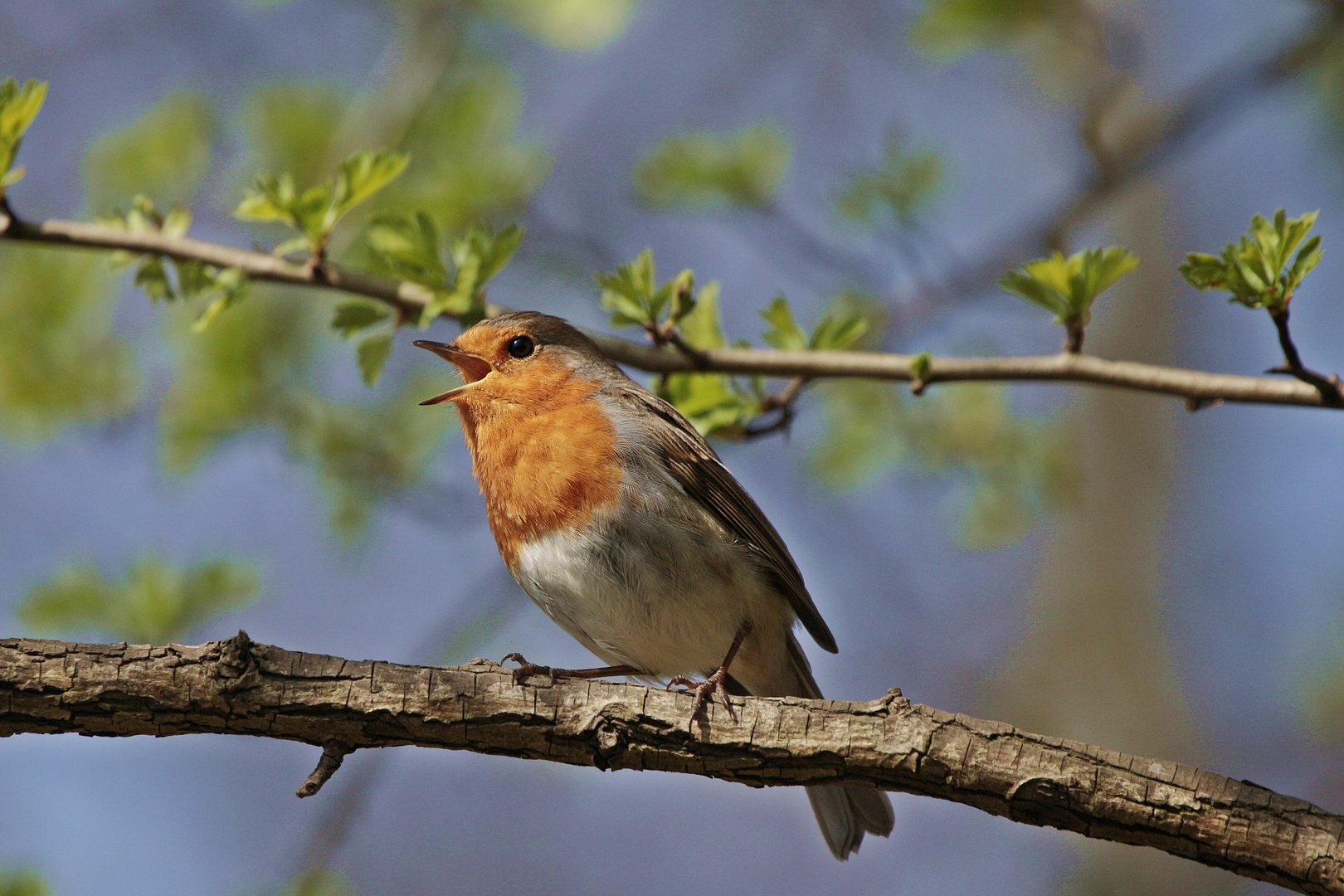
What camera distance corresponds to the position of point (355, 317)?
4.45m

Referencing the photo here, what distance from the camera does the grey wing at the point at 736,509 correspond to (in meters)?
4.64

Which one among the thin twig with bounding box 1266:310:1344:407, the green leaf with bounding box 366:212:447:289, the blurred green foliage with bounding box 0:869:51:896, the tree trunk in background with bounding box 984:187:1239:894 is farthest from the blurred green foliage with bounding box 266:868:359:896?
the tree trunk in background with bounding box 984:187:1239:894

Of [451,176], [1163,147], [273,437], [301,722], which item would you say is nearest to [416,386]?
[273,437]

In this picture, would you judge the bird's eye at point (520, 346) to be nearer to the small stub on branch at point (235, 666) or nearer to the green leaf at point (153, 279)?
the green leaf at point (153, 279)

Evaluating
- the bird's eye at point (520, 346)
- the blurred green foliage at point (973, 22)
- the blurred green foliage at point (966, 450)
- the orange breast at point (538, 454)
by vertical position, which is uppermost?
the blurred green foliage at point (973, 22)

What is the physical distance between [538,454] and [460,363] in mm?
860

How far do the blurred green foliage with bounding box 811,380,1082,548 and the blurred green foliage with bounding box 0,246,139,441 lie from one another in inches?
164

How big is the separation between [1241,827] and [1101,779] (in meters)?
0.38

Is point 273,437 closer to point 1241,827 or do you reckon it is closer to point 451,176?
point 451,176

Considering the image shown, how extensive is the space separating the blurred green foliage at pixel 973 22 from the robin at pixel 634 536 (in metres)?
2.83

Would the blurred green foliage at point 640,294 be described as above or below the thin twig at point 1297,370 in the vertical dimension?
above

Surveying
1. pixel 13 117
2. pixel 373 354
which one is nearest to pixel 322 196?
pixel 373 354

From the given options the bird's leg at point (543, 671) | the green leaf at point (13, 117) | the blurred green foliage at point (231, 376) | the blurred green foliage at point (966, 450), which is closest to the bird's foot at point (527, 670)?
the bird's leg at point (543, 671)

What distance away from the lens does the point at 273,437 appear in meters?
6.45
